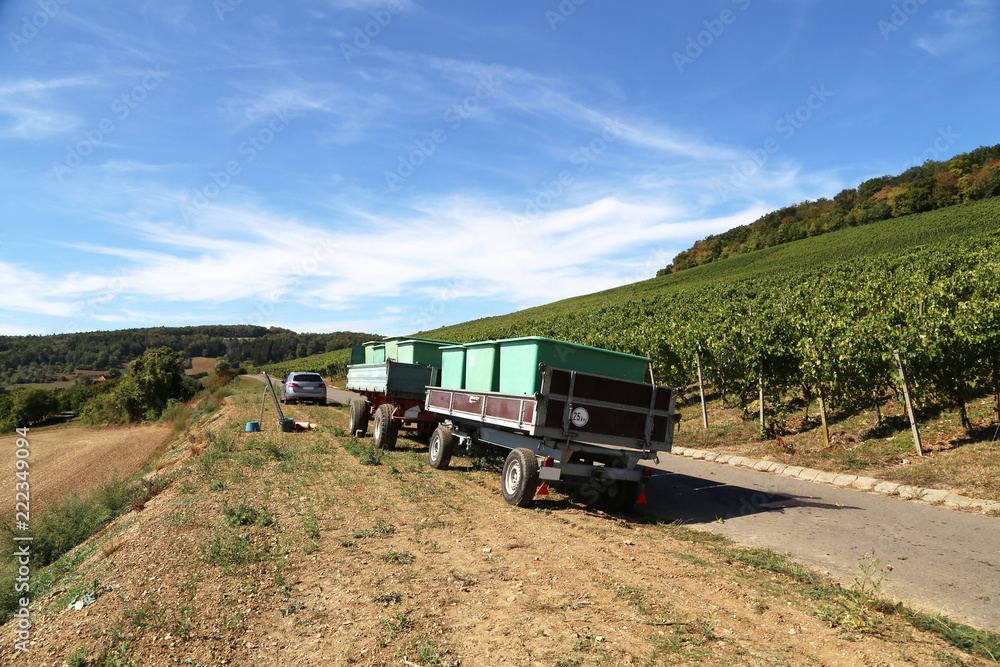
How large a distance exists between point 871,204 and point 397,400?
8875 centimetres

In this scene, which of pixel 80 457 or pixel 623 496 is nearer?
pixel 623 496

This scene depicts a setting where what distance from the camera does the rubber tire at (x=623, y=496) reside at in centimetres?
802

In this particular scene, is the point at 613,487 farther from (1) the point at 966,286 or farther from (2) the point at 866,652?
(1) the point at 966,286

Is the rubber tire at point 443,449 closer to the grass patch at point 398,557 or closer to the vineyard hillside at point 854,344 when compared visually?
the grass patch at point 398,557

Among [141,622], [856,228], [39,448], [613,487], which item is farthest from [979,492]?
[856,228]

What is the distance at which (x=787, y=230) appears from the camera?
3302 inches

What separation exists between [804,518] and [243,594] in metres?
7.54

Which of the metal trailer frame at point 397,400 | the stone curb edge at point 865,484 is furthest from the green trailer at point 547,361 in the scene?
the stone curb edge at point 865,484

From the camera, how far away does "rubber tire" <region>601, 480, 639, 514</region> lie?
8023mm

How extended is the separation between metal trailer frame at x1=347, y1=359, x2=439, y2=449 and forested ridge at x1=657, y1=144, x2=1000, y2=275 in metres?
81.8

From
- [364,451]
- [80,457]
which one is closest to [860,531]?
[364,451]

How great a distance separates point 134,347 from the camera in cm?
8912

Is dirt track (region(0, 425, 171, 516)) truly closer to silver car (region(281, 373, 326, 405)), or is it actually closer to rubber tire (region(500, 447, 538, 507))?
silver car (region(281, 373, 326, 405))

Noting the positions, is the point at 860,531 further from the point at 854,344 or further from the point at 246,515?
the point at 246,515
